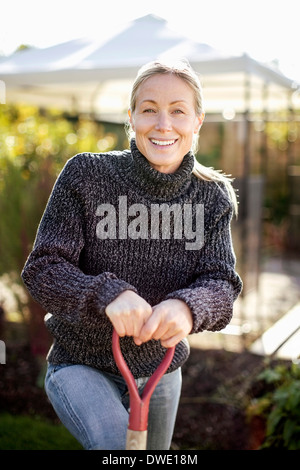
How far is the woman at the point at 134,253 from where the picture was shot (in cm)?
163

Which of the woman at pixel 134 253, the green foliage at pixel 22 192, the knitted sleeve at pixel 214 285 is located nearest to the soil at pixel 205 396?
the green foliage at pixel 22 192

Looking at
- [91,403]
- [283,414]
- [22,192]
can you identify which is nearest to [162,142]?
[91,403]

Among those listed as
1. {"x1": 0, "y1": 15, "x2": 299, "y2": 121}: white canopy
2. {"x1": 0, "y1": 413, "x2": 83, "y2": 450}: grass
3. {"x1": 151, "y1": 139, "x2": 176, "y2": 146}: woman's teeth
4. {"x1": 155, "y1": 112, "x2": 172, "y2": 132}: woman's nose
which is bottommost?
{"x1": 0, "y1": 413, "x2": 83, "y2": 450}: grass

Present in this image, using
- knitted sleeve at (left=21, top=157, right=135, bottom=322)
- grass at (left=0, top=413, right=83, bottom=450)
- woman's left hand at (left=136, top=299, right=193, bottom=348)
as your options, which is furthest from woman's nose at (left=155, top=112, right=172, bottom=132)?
grass at (left=0, top=413, right=83, bottom=450)

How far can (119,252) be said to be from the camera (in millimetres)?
1840

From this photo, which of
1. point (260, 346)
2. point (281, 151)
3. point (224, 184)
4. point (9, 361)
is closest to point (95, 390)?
point (224, 184)

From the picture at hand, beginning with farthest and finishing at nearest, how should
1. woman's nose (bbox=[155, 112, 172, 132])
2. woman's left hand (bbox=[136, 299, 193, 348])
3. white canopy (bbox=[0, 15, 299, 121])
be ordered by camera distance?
1. white canopy (bbox=[0, 15, 299, 121])
2. woman's nose (bbox=[155, 112, 172, 132])
3. woman's left hand (bbox=[136, 299, 193, 348])

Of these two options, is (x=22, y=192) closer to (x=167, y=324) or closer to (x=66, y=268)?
(x=66, y=268)

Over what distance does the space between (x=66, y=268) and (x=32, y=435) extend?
1.98 meters

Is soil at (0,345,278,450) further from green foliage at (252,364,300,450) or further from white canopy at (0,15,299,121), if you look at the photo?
white canopy at (0,15,299,121)

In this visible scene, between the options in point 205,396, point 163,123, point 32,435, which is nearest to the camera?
point 163,123

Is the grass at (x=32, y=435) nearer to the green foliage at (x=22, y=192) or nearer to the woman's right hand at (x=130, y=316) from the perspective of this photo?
the green foliage at (x=22, y=192)

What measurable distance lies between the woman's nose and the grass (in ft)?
6.66

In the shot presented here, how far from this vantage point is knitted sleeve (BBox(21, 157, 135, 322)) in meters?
1.58
